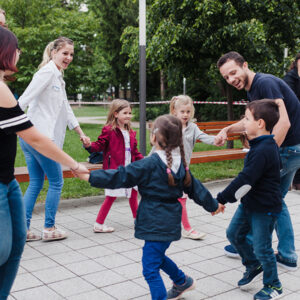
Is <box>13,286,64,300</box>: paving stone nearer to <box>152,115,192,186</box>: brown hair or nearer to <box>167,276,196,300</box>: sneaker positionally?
<box>167,276,196,300</box>: sneaker

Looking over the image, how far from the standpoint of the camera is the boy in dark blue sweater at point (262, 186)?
10.4 feet

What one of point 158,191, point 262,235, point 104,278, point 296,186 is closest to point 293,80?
point 262,235

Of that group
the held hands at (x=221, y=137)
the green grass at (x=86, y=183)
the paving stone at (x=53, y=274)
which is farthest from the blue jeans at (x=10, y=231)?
the green grass at (x=86, y=183)

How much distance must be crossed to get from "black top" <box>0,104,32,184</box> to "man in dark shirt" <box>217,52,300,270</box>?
2.04m

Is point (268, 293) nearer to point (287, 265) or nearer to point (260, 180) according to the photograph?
point (287, 265)

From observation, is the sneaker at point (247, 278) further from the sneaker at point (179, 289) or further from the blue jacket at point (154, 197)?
the blue jacket at point (154, 197)

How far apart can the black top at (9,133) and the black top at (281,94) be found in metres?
2.05

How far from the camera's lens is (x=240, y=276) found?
12.6 ft

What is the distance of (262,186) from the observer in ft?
10.7

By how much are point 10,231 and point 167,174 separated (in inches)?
40.5

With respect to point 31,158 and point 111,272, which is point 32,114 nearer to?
point 31,158

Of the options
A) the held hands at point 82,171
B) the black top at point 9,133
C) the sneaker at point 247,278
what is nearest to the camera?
the black top at point 9,133

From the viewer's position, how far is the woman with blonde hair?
4434mm

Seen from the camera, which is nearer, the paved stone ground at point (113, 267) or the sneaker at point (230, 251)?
the paved stone ground at point (113, 267)
